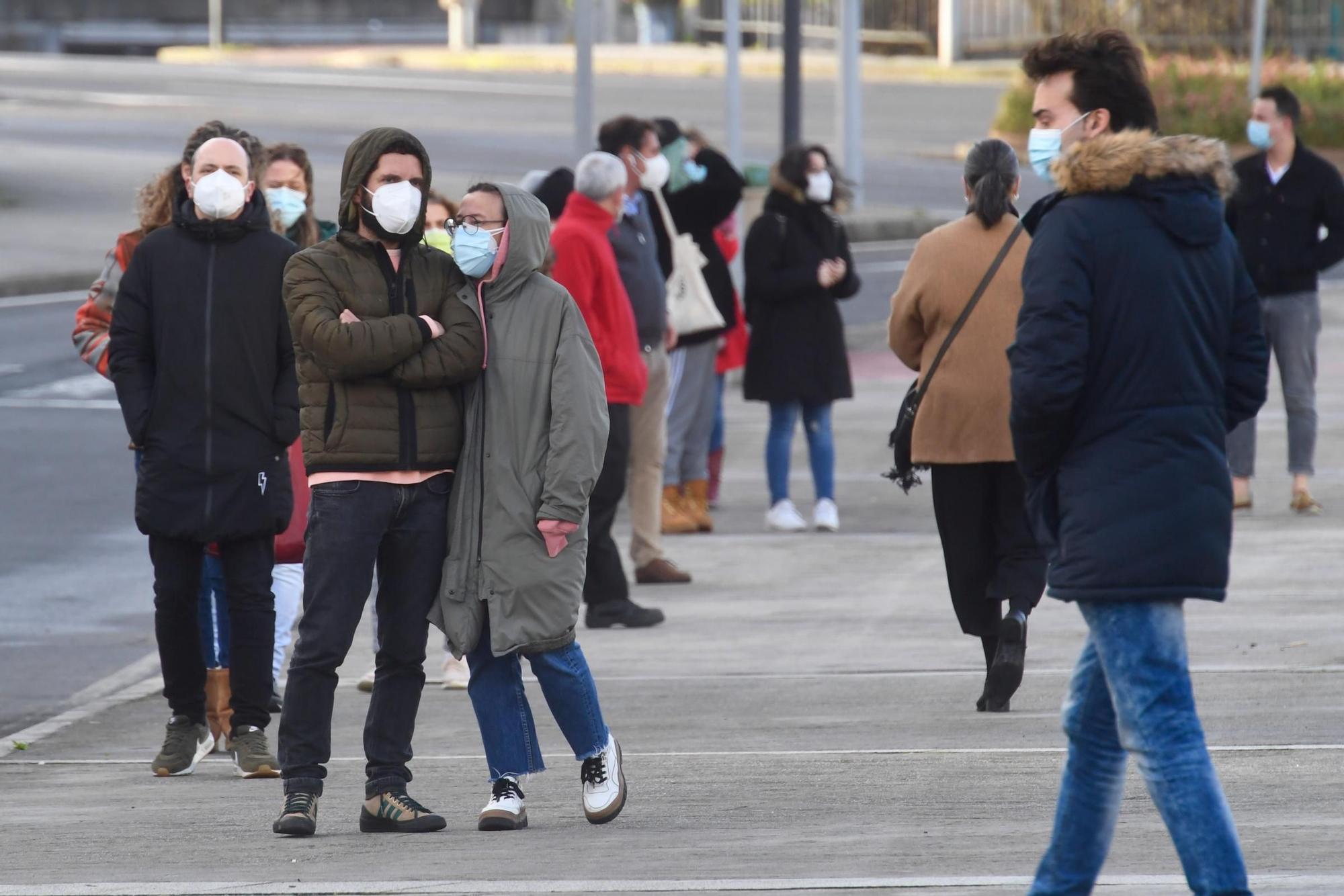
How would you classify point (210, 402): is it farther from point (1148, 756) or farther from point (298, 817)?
point (1148, 756)

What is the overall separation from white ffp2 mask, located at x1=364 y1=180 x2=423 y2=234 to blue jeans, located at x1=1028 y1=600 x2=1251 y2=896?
2128 mm

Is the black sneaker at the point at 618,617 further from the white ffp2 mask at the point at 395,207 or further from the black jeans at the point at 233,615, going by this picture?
the white ffp2 mask at the point at 395,207

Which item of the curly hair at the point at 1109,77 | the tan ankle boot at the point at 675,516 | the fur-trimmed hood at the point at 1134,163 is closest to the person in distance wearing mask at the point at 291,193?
the curly hair at the point at 1109,77

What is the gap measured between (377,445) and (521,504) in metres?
0.39

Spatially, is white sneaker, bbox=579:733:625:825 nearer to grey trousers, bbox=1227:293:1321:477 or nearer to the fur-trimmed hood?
the fur-trimmed hood

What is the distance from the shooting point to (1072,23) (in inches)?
1388

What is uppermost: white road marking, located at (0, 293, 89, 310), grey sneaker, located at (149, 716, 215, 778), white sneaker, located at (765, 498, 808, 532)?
white road marking, located at (0, 293, 89, 310)

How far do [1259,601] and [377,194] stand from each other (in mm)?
4799

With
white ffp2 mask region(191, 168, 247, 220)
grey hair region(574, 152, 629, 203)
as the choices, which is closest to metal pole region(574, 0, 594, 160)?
grey hair region(574, 152, 629, 203)

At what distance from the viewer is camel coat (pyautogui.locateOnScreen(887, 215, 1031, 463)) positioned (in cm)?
697

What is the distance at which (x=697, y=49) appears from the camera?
150 ft

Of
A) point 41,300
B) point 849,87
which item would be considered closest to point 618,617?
point 41,300

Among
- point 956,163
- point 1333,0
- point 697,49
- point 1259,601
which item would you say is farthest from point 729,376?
point 697,49

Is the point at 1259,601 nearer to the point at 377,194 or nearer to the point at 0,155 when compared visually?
the point at 377,194
